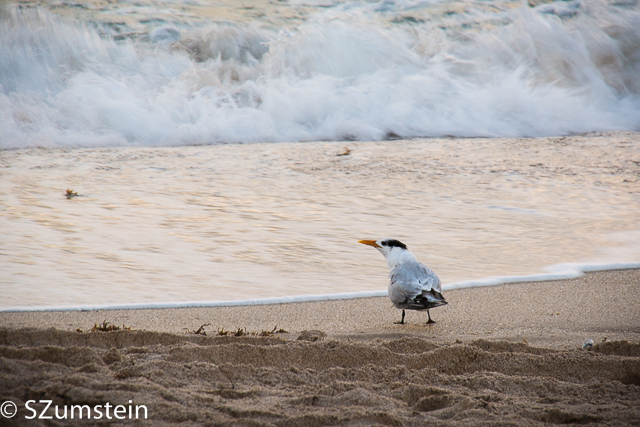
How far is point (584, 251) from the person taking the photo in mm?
4355

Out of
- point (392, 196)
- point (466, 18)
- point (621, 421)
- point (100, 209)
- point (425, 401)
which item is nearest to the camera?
point (621, 421)

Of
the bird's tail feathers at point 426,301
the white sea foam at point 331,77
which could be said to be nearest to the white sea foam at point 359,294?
the bird's tail feathers at point 426,301

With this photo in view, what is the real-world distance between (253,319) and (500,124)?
7983mm

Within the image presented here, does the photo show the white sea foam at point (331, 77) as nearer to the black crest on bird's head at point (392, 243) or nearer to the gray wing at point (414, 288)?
the black crest on bird's head at point (392, 243)

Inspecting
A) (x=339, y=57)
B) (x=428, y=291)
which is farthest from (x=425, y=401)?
(x=339, y=57)

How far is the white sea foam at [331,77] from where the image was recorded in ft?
30.6

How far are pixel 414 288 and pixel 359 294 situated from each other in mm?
601

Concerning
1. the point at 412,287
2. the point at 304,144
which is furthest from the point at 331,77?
the point at 412,287

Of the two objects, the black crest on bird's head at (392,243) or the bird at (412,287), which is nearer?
the bird at (412,287)

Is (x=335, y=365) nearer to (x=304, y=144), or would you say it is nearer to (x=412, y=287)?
(x=412, y=287)

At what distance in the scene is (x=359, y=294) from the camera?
349 cm

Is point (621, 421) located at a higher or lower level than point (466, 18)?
lower

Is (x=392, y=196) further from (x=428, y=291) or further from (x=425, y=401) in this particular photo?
(x=425, y=401)

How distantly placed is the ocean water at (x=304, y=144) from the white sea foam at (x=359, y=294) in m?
Result: 0.04
